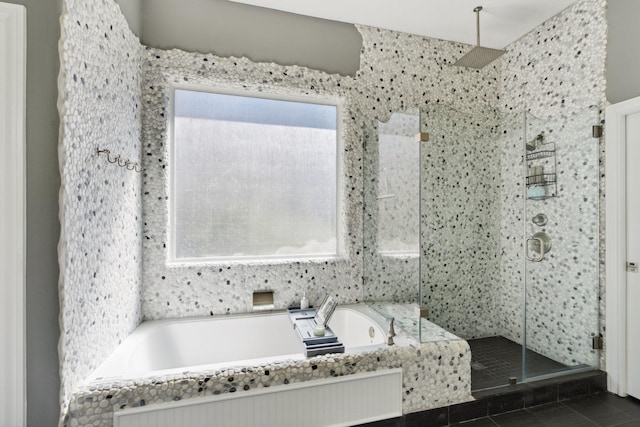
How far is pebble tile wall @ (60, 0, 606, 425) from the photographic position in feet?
5.10

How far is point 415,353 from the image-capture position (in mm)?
1916

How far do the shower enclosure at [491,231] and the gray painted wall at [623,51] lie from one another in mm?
190

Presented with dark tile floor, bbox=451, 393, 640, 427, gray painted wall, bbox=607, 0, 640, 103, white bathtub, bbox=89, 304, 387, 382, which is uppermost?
gray painted wall, bbox=607, 0, 640, 103

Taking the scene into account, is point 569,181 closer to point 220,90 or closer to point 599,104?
point 599,104

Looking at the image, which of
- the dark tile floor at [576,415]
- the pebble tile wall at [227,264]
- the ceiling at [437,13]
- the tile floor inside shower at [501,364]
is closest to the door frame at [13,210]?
the pebble tile wall at [227,264]

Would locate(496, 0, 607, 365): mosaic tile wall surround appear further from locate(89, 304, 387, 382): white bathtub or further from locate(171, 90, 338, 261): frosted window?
locate(171, 90, 338, 261): frosted window

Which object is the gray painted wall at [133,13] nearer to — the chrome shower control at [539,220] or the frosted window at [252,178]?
the frosted window at [252,178]

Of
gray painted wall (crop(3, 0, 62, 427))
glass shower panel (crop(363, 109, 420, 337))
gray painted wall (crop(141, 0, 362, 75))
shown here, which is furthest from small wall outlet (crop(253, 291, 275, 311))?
gray painted wall (crop(141, 0, 362, 75))

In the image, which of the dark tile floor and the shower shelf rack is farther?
the shower shelf rack

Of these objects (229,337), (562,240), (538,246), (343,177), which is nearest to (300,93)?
(343,177)

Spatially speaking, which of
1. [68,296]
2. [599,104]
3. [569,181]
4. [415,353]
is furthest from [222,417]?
[599,104]

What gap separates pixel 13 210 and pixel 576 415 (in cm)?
328

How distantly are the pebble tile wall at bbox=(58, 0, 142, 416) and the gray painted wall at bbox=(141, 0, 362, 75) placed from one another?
31cm

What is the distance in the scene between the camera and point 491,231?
2.76 meters
